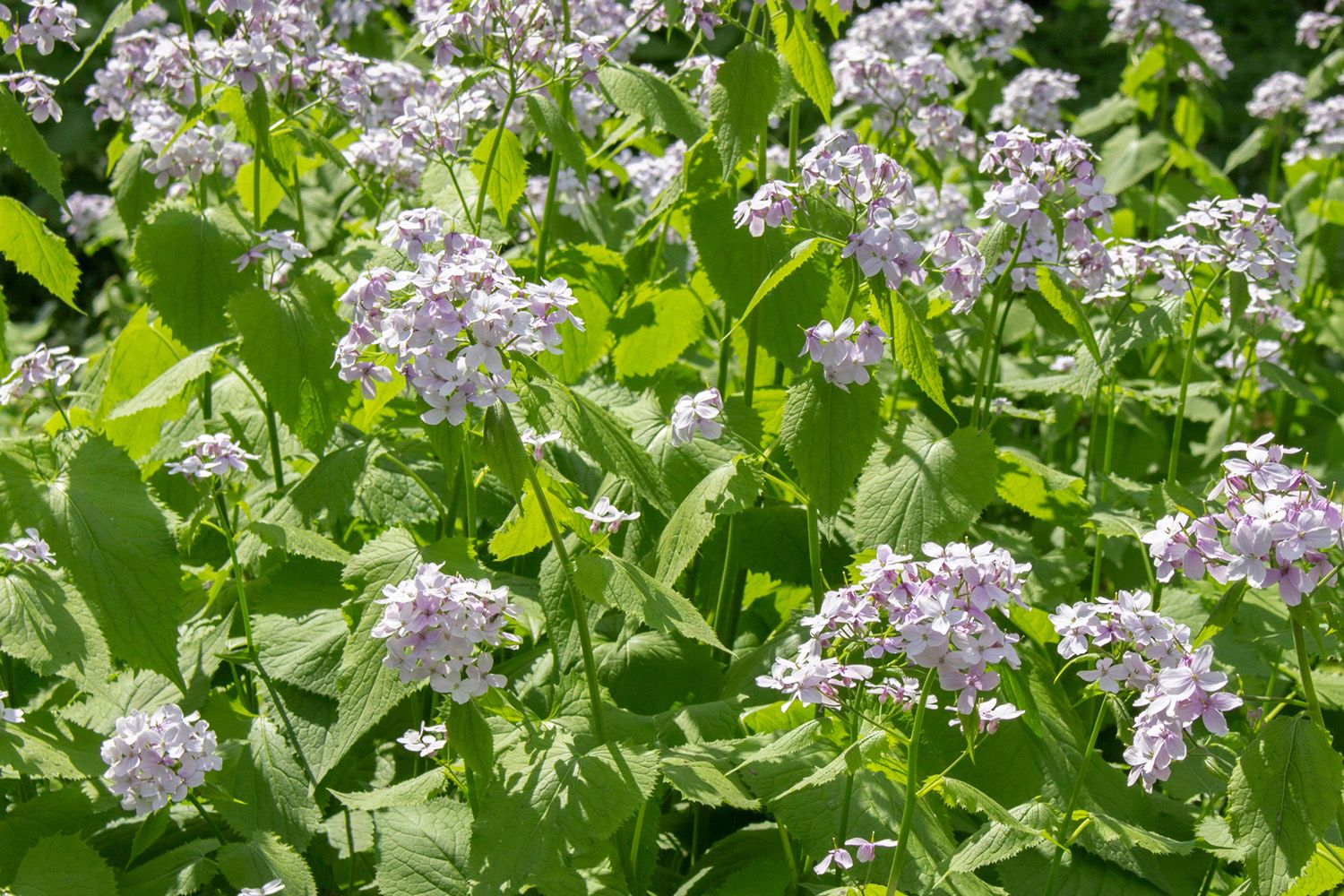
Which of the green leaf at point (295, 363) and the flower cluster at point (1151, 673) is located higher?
the green leaf at point (295, 363)

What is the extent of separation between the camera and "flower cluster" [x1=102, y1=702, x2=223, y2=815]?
7.59ft

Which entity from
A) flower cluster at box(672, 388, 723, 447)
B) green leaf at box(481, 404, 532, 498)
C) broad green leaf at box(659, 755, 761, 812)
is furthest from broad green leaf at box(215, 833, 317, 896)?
flower cluster at box(672, 388, 723, 447)

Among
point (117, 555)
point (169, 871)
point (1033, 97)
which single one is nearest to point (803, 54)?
point (117, 555)

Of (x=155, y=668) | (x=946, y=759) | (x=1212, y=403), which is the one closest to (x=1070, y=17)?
(x=1212, y=403)

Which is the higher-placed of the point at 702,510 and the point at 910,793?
the point at 702,510

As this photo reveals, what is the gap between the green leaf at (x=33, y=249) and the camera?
2.64 m

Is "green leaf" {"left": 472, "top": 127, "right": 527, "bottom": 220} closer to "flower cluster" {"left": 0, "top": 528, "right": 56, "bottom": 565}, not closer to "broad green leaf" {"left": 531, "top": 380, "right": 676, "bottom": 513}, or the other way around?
"broad green leaf" {"left": 531, "top": 380, "right": 676, "bottom": 513}

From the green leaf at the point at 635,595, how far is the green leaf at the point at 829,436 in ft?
1.13

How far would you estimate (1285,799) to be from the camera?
1960mm

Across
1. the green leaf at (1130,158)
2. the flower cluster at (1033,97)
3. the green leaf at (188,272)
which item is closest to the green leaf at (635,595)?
the green leaf at (188,272)

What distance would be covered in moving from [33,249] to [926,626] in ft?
6.55

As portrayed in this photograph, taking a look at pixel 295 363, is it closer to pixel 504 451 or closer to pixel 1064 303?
pixel 504 451

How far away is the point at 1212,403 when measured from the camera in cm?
510

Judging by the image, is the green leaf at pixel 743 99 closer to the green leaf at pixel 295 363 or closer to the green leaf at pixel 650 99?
the green leaf at pixel 650 99
